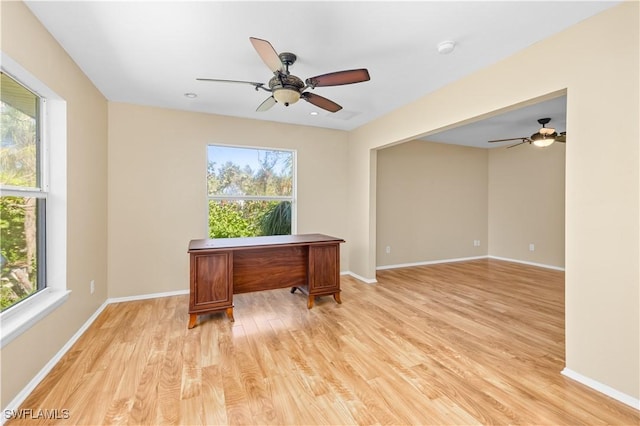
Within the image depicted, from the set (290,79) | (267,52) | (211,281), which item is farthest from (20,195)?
(290,79)

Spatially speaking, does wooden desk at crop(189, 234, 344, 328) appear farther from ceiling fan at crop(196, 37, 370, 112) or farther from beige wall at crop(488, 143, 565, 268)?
beige wall at crop(488, 143, 565, 268)

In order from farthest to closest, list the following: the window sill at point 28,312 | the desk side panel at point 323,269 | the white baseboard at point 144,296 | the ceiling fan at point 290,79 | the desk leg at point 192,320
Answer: the white baseboard at point 144,296, the desk side panel at point 323,269, the desk leg at point 192,320, the ceiling fan at point 290,79, the window sill at point 28,312

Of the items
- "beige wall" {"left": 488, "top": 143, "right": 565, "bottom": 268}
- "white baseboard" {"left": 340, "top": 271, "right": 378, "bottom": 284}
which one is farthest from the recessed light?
"beige wall" {"left": 488, "top": 143, "right": 565, "bottom": 268}

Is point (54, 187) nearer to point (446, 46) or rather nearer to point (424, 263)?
point (446, 46)

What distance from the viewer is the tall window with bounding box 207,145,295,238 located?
4051 mm

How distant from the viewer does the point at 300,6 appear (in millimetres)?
1801

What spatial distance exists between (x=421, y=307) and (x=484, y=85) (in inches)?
96.3

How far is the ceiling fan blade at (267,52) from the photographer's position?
5.68ft

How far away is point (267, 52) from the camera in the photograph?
6.07 ft

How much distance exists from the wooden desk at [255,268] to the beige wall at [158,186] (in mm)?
875

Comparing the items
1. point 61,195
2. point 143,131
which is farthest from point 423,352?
point 143,131

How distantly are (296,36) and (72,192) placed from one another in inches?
92.0

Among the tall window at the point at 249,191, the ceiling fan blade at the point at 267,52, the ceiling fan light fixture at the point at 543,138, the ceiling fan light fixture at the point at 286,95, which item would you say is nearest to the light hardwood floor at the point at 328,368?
the tall window at the point at 249,191

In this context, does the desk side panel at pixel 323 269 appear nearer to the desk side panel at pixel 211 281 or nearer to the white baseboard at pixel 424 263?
the desk side panel at pixel 211 281
